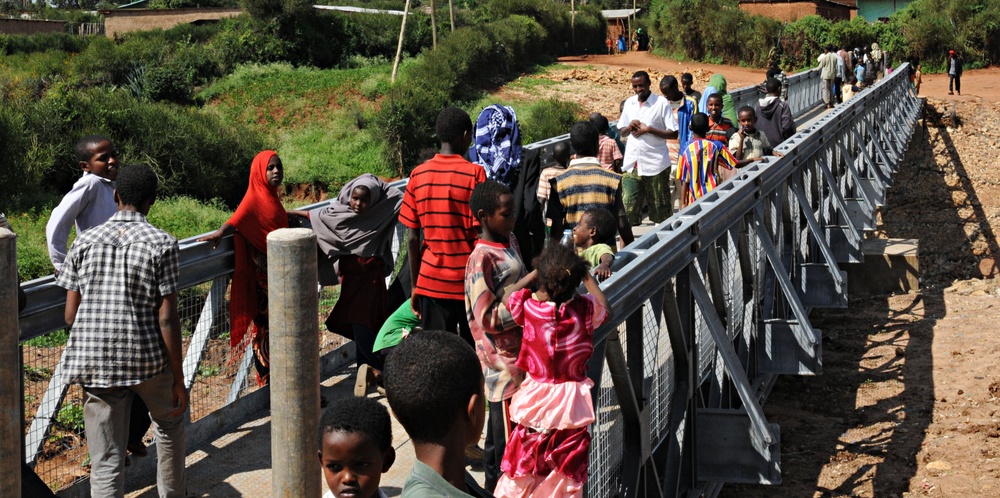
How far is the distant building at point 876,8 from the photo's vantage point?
55.7 m

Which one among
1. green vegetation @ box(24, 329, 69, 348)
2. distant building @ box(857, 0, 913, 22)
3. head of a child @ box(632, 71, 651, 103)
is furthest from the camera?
distant building @ box(857, 0, 913, 22)

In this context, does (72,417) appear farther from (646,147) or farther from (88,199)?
(646,147)

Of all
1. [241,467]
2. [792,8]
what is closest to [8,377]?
[241,467]

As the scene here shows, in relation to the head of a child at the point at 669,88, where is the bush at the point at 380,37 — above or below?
above

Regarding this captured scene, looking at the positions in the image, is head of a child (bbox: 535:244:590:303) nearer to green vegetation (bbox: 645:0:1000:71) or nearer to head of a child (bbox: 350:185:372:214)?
head of a child (bbox: 350:185:372:214)

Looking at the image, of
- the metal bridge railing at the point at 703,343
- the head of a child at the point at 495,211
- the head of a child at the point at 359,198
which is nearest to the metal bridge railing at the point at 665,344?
the metal bridge railing at the point at 703,343

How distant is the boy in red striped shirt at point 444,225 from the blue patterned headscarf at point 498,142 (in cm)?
63

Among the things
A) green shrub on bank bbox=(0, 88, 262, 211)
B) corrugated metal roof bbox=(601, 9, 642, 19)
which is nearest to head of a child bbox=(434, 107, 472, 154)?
green shrub on bank bbox=(0, 88, 262, 211)

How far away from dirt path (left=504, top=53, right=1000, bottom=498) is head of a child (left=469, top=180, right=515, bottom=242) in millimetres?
3207

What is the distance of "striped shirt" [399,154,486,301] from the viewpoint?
5.09 m

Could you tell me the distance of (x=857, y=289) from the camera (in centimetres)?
1246

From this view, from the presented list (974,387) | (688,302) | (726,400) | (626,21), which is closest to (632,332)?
(688,302)

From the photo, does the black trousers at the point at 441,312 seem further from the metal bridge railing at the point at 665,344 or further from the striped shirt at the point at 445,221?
the metal bridge railing at the point at 665,344

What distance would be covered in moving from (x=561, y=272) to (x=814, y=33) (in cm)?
4484
